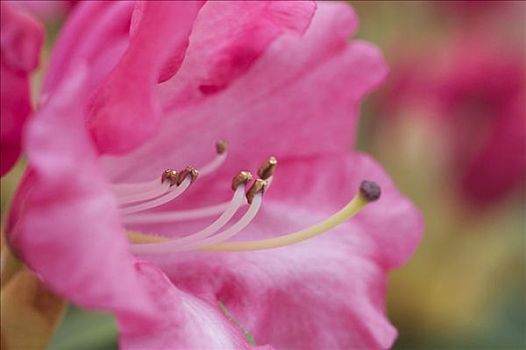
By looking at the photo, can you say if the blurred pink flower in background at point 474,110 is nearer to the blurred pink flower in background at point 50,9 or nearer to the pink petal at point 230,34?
the blurred pink flower in background at point 50,9

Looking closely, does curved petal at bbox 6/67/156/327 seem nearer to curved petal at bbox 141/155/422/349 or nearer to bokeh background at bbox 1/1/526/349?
curved petal at bbox 141/155/422/349

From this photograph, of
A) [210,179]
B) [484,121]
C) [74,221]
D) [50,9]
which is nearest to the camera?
[74,221]

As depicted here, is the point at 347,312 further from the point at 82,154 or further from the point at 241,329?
the point at 82,154

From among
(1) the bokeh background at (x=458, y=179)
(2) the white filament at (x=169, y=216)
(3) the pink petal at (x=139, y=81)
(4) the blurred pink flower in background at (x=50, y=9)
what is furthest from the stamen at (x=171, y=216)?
(1) the bokeh background at (x=458, y=179)

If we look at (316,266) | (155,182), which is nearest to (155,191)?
(155,182)

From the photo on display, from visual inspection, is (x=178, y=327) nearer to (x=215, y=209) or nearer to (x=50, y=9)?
(x=215, y=209)

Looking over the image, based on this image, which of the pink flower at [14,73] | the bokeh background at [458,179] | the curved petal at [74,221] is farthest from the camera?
the bokeh background at [458,179]

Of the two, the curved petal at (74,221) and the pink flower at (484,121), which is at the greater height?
the curved petal at (74,221)

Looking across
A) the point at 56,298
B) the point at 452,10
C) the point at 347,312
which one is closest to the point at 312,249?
the point at 347,312
